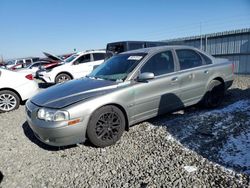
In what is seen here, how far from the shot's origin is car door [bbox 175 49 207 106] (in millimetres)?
4586

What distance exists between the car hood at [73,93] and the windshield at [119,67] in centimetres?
26

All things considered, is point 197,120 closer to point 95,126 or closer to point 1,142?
point 95,126

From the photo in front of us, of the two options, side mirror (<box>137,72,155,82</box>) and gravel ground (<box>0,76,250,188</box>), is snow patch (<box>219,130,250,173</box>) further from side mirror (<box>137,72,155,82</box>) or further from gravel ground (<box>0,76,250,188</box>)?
side mirror (<box>137,72,155,82</box>)

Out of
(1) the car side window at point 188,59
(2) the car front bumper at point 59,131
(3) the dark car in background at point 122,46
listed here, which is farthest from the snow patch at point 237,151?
(3) the dark car in background at point 122,46

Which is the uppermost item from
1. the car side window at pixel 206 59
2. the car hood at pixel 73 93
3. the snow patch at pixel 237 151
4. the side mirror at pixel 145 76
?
the car side window at pixel 206 59

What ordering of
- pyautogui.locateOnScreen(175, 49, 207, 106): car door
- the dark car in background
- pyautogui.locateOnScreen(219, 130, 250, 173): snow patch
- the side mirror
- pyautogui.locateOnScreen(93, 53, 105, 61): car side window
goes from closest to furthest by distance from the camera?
1. pyautogui.locateOnScreen(219, 130, 250, 173): snow patch
2. the side mirror
3. pyautogui.locateOnScreen(175, 49, 207, 106): car door
4. the dark car in background
5. pyautogui.locateOnScreen(93, 53, 105, 61): car side window

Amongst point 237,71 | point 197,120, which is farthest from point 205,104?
point 237,71

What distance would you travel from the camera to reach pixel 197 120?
4523 mm

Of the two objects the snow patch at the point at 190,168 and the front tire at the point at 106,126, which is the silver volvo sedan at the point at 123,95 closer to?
the front tire at the point at 106,126

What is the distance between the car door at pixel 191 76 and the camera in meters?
4.59

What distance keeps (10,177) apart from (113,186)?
1.50 meters

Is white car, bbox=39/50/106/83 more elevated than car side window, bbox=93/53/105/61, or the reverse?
car side window, bbox=93/53/105/61

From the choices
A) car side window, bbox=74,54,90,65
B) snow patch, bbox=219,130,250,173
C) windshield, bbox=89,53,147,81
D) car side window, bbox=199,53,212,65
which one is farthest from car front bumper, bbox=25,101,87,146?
car side window, bbox=74,54,90,65

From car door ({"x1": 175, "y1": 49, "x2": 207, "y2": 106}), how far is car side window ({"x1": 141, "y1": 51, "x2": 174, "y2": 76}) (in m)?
0.22
